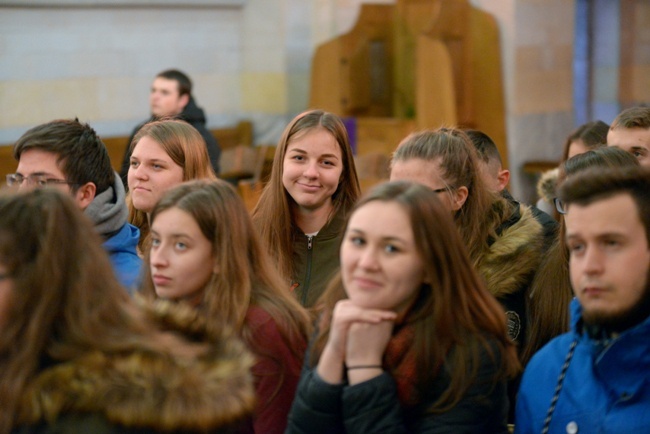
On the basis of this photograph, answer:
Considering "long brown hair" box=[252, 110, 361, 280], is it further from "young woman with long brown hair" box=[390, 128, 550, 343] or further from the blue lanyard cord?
the blue lanyard cord

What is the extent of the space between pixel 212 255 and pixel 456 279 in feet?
2.64

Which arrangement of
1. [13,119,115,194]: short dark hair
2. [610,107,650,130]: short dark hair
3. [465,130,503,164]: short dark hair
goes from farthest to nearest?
[465,130,503,164]: short dark hair → [610,107,650,130]: short dark hair → [13,119,115,194]: short dark hair

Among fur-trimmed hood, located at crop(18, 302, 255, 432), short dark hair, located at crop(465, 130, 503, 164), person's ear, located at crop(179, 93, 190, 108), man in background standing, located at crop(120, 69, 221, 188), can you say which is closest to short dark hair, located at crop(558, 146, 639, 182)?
short dark hair, located at crop(465, 130, 503, 164)

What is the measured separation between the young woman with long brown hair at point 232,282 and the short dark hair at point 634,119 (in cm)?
195

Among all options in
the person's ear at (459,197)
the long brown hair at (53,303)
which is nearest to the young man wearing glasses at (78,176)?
the person's ear at (459,197)

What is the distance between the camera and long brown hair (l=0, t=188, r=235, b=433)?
77.9 inches

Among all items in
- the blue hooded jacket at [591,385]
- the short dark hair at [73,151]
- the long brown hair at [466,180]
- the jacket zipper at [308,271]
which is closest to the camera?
the blue hooded jacket at [591,385]

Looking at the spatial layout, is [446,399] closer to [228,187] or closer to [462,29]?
[228,187]

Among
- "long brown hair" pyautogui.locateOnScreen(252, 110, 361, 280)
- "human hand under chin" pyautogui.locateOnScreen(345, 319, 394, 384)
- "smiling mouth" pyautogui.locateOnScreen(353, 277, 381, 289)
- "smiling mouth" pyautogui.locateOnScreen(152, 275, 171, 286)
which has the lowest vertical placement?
"human hand under chin" pyautogui.locateOnScreen(345, 319, 394, 384)

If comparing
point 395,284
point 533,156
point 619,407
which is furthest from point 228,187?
point 533,156

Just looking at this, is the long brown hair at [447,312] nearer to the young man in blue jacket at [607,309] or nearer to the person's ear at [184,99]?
the young man in blue jacket at [607,309]

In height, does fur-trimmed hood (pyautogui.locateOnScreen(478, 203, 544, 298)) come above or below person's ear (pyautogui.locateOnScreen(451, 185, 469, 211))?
below

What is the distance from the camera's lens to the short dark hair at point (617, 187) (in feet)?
7.89

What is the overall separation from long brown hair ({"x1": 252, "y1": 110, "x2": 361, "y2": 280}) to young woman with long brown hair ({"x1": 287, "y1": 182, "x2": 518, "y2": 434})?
57.6 inches
